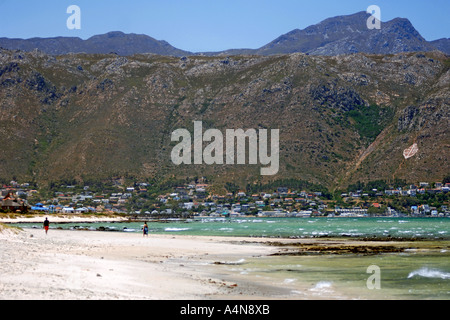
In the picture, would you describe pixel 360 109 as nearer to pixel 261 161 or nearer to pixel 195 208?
pixel 261 161

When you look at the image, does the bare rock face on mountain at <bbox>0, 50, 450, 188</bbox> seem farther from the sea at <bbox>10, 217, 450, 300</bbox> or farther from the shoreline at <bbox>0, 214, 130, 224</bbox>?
the sea at <bbox>10, 217, 450, 300</bbox>

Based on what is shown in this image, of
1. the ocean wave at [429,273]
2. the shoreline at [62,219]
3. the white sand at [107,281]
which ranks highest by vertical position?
the white sand at [107,281]

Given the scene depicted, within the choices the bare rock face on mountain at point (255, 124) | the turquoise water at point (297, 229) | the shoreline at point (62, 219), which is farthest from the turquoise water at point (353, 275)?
the bare rock face on mountain at point (255, 124)

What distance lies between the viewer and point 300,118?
561ft

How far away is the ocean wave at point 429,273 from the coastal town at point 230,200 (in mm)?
128429

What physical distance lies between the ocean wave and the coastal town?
12843cm

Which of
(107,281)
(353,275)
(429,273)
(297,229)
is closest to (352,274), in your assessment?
(353,275)

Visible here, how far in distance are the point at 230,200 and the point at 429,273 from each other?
139945 millimetres

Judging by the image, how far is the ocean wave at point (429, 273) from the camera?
25.7m

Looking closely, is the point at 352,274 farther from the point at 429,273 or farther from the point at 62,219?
the point at 62,219

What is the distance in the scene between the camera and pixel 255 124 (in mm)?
171375

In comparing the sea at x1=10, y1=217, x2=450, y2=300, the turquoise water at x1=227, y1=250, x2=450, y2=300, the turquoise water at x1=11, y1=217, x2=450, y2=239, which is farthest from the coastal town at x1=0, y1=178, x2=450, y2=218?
the turquoise water at x1=227, y1=250, x2=450, y2=300

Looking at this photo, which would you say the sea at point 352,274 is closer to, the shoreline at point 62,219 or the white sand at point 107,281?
the white sand at point 107,281

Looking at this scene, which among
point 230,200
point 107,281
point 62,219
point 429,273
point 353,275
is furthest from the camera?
point 230,200
